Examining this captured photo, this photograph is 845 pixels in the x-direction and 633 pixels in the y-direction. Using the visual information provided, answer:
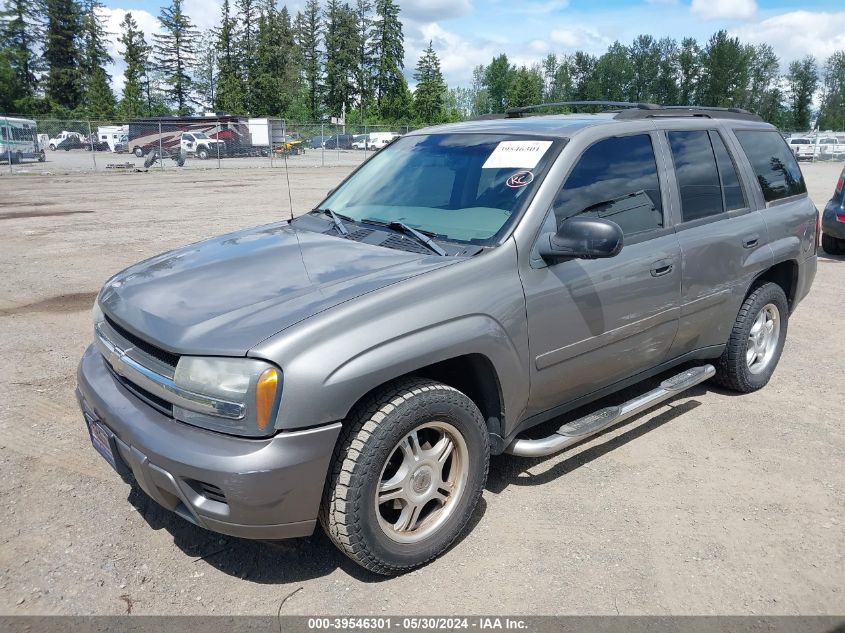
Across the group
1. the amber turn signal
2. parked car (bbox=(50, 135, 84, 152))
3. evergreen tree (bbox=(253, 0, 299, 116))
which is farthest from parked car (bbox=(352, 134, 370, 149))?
the amber turn signal

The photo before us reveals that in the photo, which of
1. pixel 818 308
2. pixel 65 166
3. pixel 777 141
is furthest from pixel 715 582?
pixel 65 166

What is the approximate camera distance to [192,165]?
35.5m

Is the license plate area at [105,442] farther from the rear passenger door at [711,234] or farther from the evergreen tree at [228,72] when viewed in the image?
the evergreen tree at [228,72]

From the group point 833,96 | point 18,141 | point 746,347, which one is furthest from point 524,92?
point 746,347

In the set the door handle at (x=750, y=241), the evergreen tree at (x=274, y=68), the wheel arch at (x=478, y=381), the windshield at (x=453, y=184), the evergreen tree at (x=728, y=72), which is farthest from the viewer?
the evergreen tree at (x=728, y=72)

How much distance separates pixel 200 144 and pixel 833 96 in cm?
10533

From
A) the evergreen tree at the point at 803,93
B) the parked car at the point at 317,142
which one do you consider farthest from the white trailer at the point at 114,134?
the evergreen tree at the point at 803,93

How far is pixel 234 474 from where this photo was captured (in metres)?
2.35

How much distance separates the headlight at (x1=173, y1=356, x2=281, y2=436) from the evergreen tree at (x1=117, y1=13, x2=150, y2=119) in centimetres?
7288

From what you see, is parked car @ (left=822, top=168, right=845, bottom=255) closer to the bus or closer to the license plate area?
the license plate area

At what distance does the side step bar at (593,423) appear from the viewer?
3.22 meters

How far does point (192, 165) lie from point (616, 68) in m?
96.5

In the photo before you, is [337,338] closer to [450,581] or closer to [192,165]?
[450,581]

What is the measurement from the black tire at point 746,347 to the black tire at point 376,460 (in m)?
2.53
